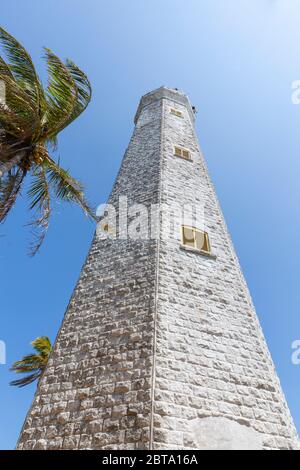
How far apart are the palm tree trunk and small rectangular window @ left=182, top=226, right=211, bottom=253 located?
14.5 feet

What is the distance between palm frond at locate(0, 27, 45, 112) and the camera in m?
7.61

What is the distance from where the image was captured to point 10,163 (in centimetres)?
725

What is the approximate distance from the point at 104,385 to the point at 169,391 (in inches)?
46.0

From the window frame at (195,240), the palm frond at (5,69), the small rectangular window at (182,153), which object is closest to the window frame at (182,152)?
the small rectangular window at (182,153)

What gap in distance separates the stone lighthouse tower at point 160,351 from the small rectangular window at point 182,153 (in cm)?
298

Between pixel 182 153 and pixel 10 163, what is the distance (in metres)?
7.35

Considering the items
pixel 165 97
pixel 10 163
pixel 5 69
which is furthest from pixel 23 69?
pixel 165 97

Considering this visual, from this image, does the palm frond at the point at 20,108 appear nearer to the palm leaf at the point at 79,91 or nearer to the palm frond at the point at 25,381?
the palm leaf at the point at 79,91

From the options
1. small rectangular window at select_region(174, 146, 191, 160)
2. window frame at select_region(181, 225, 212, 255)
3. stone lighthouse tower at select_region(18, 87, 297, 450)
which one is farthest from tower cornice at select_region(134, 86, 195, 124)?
window frame at select_region(181, 225, 212, 255)

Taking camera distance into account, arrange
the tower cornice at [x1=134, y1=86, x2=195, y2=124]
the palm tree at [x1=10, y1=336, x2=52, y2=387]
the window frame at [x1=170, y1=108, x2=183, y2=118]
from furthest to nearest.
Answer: the tower cornice at [x1=134, y1=86, x2=195, y2=124]
the window frame at [x1=170, y1=108, x2=183, y2=118]
the palm tree at [x1=10, y1=336, x2=52, y2=387]

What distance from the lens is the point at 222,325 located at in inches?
285

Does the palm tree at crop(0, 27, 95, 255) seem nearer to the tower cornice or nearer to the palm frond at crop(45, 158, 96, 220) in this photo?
the palm frond at crop(45, 158, 96, 220)

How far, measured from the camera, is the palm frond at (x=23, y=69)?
7613mm
